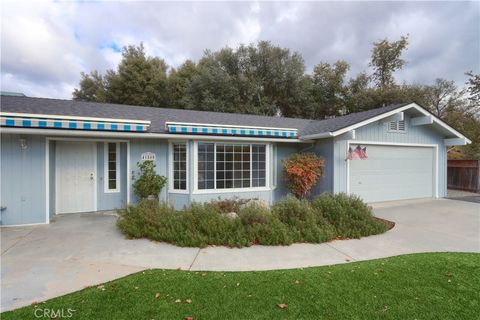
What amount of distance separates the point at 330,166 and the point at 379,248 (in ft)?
16.7

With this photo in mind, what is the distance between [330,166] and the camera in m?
10.4

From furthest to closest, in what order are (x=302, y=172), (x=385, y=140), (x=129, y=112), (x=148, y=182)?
1. (x=385, y=140)
2. (x=129, y=112)
3. (x=302, y=172)
4. (x=148, y=182)

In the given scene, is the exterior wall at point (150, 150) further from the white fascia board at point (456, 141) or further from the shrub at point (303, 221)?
the white fascia board at point (456, 141)

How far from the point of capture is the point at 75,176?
29.6ft

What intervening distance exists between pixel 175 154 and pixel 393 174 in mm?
10439

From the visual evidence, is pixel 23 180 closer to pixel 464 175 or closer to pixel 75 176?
pixel 75 176

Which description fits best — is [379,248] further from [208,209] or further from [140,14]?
[140,14]

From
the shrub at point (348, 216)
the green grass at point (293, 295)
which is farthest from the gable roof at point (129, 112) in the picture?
the green grass at point (293, 295)

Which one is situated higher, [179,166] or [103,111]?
[103,111]

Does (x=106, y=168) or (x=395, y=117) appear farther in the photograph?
(x=395, y=117)

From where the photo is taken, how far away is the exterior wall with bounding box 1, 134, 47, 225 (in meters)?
7.34

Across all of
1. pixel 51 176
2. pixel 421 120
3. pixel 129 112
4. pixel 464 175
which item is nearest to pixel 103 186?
pixel 51 176

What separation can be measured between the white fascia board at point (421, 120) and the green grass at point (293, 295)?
9.01 meters

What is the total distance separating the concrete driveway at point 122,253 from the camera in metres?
4.07
